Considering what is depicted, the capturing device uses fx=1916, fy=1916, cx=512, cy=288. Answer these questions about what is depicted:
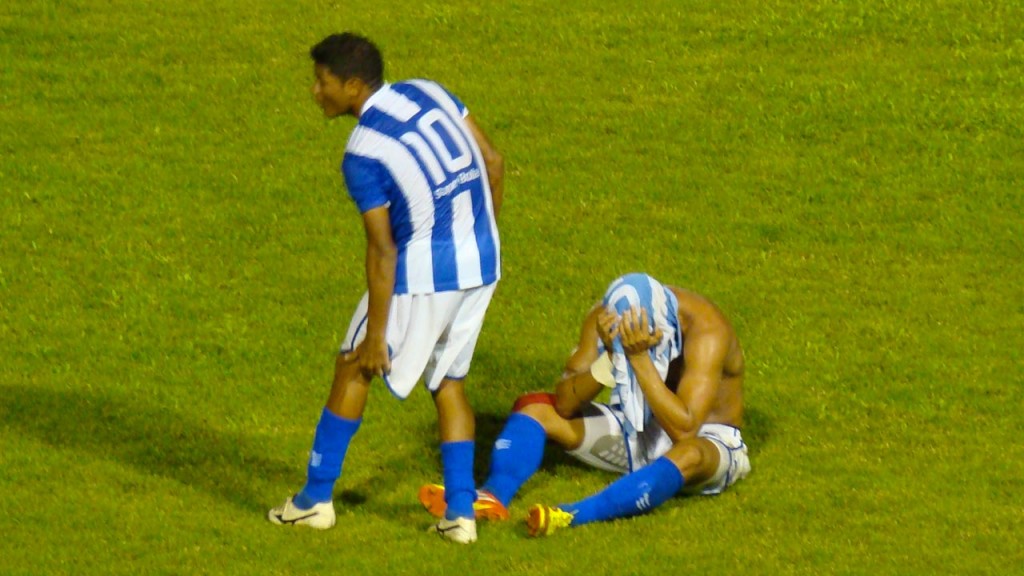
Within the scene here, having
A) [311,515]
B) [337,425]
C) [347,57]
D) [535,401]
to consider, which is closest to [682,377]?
[535,401]

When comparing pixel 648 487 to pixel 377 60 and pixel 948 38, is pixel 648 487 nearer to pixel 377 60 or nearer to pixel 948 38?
A: pixel 377 60

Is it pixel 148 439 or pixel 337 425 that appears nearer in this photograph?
pixel 337 425

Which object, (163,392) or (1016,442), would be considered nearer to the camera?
(1016,442)

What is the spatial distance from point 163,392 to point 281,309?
1501mm

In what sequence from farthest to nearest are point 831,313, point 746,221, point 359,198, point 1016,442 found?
1. point 746,221
2. point 831,313
3. point 1016,442
4. point 359,198

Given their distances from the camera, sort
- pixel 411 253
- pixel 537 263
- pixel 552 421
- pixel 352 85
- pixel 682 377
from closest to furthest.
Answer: pixel 352 85
pixel 411 253
pixel 682 377
pixel 552 421
pixel 537 263

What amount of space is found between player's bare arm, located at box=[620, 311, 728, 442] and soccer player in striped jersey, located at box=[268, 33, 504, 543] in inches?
35.0

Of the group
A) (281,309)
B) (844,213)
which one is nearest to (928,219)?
(844,213)

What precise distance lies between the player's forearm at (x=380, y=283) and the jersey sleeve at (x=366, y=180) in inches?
8.0

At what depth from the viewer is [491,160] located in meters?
9.26

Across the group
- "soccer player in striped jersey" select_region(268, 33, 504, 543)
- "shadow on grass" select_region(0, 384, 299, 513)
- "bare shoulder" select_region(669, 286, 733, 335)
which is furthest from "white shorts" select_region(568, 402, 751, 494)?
"shadow on grass" select_region(0, 384, 299, 513)

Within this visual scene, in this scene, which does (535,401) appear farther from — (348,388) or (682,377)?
(348,388)

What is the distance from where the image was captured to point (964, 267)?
13516 millimetres

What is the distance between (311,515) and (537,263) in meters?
4.55
